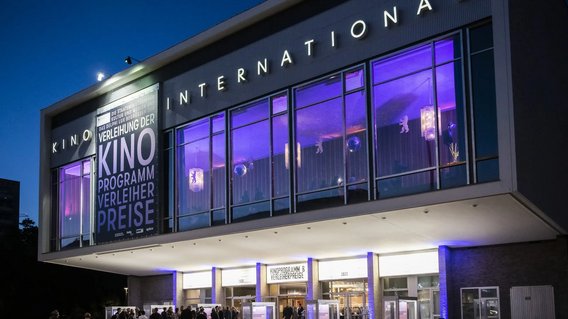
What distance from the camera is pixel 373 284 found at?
88.8 ft

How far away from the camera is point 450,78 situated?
20.6m

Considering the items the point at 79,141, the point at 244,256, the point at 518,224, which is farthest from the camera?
the point at 79,141

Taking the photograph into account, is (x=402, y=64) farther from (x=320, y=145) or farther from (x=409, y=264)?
(x=409, y=264)

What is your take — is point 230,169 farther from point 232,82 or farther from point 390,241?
point 390,241

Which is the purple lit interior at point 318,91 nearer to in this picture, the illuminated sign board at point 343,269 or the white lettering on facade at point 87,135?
the illuminated sign board at point 343,269

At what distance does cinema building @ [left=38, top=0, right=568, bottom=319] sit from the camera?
20031 millimetres

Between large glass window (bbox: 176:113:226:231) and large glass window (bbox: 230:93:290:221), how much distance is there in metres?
0.74

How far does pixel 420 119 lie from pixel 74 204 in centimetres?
2011

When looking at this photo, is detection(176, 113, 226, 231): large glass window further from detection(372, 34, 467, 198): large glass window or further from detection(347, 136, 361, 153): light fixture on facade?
detection(372, 34, 467, 198): large glass window

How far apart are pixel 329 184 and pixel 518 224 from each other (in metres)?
5.98

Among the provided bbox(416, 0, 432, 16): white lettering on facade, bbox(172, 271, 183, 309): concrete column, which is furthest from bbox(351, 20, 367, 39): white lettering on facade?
bbox(172, 271, 183, 309): concrete column

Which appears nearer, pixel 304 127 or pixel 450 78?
pixel 450 78

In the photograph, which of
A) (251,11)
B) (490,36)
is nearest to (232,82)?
(251,11)

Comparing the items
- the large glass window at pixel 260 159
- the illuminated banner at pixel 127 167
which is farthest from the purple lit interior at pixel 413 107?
the illuminated banner at pixel 127 167
